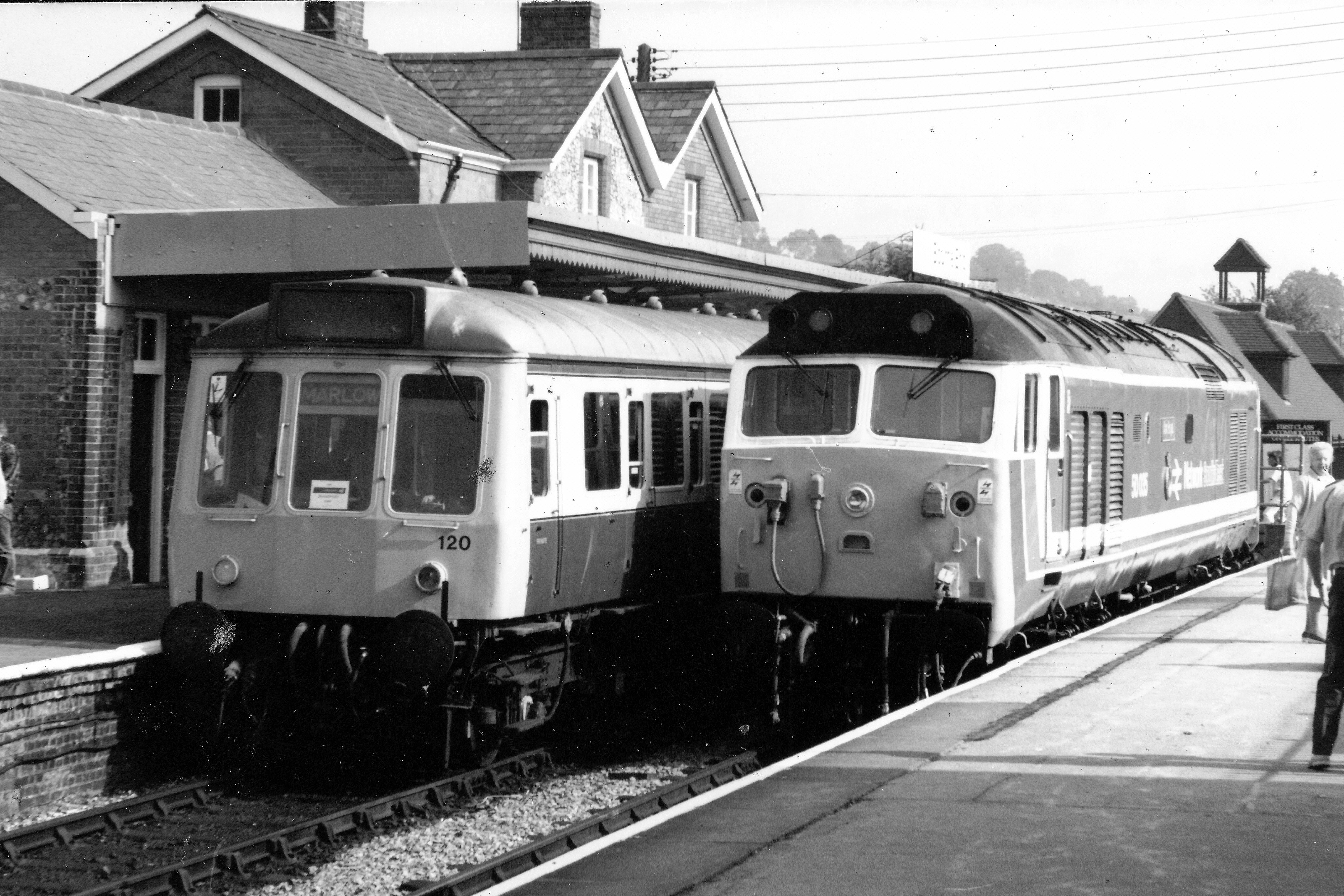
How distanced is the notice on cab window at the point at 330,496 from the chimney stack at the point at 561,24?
2056 cm

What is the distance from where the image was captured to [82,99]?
793 inches

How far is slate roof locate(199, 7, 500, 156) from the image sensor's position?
2392cm

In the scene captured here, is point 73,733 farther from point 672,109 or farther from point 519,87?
point 672,109

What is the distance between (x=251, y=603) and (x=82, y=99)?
1173 centimetres

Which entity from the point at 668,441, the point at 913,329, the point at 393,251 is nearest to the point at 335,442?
the point at 668,441

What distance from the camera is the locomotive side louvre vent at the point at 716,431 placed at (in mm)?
13414

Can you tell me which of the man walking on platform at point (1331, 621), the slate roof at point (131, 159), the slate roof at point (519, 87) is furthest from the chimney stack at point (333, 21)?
the man walking on platform at point (1331, 621)

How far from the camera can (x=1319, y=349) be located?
62.7m

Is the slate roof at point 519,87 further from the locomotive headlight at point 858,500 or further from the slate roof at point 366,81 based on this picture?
the locomotive headlight at point 858,500

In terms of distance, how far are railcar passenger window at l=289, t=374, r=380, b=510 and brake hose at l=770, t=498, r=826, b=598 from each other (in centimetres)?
274

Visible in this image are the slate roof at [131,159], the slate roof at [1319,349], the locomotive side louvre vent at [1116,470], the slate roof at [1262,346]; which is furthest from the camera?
Answer: the slate roof at [1319,349]

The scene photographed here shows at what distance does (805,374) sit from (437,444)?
2.75 meters

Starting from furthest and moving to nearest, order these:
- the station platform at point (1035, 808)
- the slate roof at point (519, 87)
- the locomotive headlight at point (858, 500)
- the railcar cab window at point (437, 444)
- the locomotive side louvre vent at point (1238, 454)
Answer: the slate roof at point (519, 87)
the locomotive side louvre vent at point (1238, 454)
the locomotive headlight at point (858, 500)
the railcar cab window at point (437, 444)
the station platform at point (1035, 808)

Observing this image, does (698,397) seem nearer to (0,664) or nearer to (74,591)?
(0,664)
